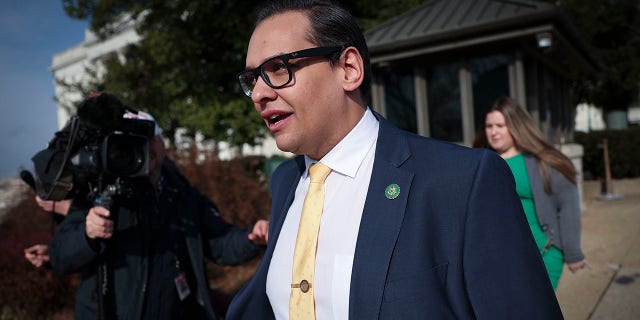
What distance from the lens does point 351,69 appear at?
5.33ft

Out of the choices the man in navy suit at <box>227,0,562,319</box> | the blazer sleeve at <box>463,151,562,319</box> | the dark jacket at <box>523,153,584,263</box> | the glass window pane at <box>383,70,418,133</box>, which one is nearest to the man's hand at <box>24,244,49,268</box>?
the man in navy suit at <box>227,0,562,319</box>

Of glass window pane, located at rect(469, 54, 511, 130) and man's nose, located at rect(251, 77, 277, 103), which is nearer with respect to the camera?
man's nose, located at rect(251, 77, 277, 103)

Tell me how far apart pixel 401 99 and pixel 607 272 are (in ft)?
15.6

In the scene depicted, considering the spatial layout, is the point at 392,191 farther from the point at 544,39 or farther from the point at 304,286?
the point at 544,39

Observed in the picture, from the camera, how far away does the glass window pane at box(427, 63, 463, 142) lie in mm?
8594

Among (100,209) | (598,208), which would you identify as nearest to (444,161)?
(100,209)

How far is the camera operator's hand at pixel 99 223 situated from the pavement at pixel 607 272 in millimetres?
4218

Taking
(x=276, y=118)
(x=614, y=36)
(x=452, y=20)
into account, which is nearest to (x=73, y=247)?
(x=276, y=118)

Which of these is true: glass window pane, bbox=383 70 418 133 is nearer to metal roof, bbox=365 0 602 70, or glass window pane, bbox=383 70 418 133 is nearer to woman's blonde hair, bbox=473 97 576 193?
metal roof, bbox=365 0 602 70

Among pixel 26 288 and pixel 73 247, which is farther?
pixel 26 288

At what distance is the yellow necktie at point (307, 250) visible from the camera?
1489 millimetres

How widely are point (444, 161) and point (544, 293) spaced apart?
45 centimetres

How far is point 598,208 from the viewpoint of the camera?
1001cm

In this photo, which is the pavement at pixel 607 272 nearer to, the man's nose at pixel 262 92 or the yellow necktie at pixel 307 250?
the yellow necktie at pixel 307 250
